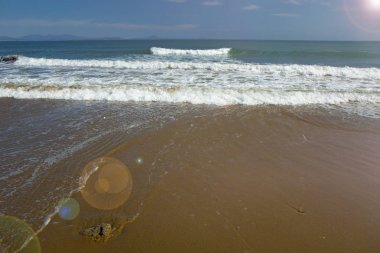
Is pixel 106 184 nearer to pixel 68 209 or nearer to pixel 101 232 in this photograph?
pixel 68 209

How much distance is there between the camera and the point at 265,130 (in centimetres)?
687

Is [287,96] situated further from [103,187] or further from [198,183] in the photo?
[103,187]

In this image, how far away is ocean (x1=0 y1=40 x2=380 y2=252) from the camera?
11.2 feet

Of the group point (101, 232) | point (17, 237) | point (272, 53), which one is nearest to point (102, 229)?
point (101, 232)

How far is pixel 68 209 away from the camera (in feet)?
12.6

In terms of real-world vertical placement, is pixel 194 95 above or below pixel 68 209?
above

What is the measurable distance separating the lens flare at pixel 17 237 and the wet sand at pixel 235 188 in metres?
0.09

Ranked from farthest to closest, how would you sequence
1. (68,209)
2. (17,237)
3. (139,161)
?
(139,161) < (68,209) < (17,237)

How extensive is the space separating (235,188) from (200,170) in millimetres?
765

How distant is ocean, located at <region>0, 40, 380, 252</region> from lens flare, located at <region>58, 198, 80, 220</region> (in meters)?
0.02

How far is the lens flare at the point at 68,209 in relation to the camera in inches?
145

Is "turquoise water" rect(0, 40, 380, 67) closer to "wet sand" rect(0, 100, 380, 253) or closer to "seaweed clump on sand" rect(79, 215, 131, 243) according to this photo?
"wet sand" rect(0, 100, 380, 253)

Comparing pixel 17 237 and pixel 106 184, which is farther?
pixel 106 184

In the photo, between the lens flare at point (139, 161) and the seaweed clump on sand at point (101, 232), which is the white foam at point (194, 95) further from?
the seaweed clump on sand at point (101, 232)
